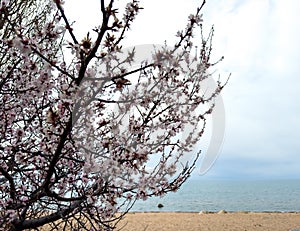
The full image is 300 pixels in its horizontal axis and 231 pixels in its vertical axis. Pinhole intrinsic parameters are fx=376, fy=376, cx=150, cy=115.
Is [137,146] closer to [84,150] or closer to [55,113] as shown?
[84,150]

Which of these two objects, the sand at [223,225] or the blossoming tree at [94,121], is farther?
the sand at [223,225]

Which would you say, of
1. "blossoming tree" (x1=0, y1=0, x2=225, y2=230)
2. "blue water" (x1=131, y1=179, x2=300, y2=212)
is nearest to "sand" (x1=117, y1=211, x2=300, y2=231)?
"blue water" (x1=131, y1=179, x2=300, y2=212)

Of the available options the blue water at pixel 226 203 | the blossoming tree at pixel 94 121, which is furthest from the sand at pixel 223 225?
the blossoming tree at pixel 94 121

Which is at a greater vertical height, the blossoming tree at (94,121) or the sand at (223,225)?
the blossoming tree at (94,121)

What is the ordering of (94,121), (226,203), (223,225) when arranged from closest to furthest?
(94,121), (223,225), (226,203)

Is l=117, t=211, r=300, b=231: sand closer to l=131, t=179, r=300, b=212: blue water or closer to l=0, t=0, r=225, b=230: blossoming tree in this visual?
l=131, t=179, r=300, b=212: blue water

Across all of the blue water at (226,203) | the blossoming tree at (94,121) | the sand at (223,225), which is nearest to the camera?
the blossoming tree at (94,121)

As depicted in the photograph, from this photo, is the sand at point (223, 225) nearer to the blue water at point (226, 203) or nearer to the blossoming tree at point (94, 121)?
the blue water at point (226, 203)

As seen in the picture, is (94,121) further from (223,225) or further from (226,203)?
(226,203)

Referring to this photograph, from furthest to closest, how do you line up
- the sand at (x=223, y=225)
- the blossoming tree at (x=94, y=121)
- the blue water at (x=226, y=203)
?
1. the blue water at (x=226, y=203)
2. the sand at (x=223, y=225)
3. the blossoming tree at (x=94, y=121)

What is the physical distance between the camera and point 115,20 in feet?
6.68

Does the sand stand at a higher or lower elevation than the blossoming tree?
lower

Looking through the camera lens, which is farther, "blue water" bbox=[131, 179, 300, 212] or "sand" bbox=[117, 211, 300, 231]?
"blue water" bbox=[131, 179, 300, 212]

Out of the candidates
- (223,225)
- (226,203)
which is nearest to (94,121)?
(223,225)
